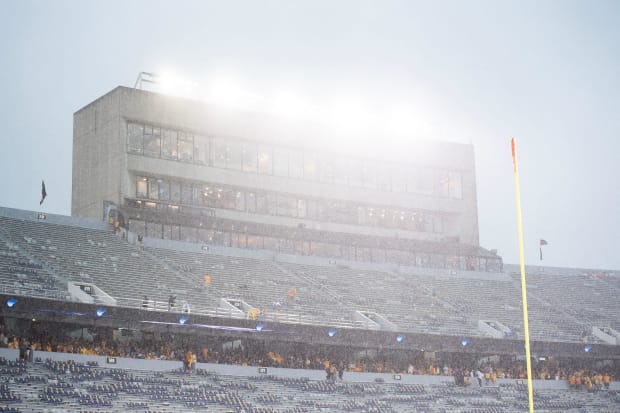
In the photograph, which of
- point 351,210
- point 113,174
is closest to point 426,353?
point 351,210

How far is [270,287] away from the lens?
207ft

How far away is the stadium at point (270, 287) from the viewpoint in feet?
161

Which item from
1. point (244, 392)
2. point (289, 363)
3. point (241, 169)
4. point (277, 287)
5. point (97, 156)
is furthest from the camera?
point (241, 169)

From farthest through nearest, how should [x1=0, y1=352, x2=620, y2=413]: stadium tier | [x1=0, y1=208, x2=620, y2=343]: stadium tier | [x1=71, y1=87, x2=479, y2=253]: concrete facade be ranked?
[x1=71, y1=87, x2=479, y2=253]: concrete facade < [x1=0, y1=208, x2=620, y2=343]: stadium tier < [x1=0, y1=352, x2=620, y2=413]: stadium tier

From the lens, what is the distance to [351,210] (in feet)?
258

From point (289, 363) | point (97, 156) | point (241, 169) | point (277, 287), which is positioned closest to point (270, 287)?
point (277, 287)

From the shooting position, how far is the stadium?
161 feet

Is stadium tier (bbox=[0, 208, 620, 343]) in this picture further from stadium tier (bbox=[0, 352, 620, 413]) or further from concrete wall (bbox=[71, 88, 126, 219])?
concrete wall (bbox=[71, 88, 126, 219])

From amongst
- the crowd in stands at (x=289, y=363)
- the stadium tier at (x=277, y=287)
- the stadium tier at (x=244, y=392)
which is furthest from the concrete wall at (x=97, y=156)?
the stadium tier at (x=244, y=392)

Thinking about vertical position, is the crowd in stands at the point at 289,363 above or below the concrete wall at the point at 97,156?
below

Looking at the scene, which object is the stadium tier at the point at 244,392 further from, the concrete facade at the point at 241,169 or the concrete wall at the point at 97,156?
the concrete wall at the point at 97,156

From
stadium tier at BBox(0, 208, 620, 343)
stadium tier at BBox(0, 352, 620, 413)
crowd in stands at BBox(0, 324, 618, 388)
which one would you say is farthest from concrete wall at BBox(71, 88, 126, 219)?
stadium tier at BBox(0, 352, 620, 413)

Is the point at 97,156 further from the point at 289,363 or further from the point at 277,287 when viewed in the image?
the point at 289,363

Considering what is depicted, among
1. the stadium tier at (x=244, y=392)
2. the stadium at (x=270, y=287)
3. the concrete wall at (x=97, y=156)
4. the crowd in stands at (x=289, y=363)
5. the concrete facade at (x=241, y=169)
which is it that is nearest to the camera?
the stadium tier at (x=244, y=392)
